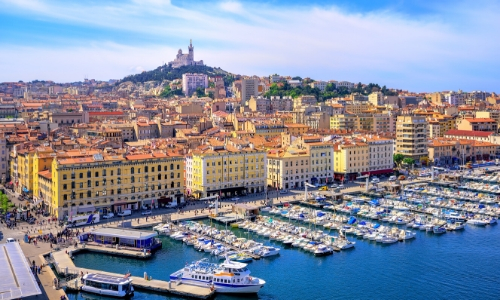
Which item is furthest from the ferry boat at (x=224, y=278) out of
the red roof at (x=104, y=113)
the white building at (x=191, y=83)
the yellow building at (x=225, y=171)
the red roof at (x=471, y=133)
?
the white building at (x=191, y=83)

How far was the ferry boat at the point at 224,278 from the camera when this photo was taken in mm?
28250

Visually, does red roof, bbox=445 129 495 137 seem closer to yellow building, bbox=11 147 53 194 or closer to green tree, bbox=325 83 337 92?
yellow building, bbox=11 147 53 194

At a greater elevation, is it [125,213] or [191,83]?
[191,83]

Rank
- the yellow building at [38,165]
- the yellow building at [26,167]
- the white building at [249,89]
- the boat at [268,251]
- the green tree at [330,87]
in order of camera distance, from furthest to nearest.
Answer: the green tree at [330,87]
the white building at [249,89]
the yellow building at [26,167]
the yellow building at [38,165]
the boat at [268,251]

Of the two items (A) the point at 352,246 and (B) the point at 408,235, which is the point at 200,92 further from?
(A) the point at 352,246

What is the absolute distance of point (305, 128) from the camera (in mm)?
84188

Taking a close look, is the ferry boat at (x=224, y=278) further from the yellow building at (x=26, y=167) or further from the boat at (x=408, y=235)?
the yellow building at (x=26, y=167)

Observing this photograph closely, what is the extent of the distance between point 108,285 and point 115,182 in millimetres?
15603

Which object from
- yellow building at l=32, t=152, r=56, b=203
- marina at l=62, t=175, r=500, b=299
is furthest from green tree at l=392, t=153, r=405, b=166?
yellow building at l=32, t=152, r=56, b=203

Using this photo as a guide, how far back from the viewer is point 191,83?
7062 inches

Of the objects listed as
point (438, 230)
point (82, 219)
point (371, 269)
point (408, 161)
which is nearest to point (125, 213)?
point (82, 219)

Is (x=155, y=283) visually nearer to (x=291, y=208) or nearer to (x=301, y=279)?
(x=301, y=279)

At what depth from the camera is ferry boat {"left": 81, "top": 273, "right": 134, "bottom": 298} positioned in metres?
27.7

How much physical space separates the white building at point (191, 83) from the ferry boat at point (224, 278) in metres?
149
